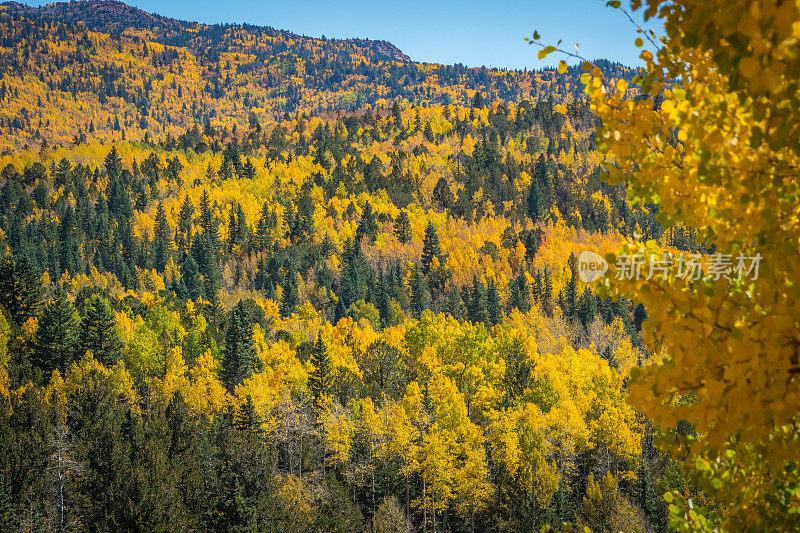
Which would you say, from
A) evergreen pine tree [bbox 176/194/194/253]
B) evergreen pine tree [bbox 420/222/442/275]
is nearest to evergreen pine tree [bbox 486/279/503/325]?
evergreen pine tree [bbox 420/222/442/275]

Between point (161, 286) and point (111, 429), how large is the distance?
83180 millimetres

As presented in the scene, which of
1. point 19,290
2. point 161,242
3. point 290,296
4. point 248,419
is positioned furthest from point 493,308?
point 161,242

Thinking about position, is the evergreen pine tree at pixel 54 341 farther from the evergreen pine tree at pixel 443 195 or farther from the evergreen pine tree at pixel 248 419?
the evergreen pine tree at pixel 443 195

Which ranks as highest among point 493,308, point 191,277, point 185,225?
point 185,225

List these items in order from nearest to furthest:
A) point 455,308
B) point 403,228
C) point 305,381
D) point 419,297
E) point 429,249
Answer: point 305,381
point 455,308
point 419,297
point 429,249
point 403,228

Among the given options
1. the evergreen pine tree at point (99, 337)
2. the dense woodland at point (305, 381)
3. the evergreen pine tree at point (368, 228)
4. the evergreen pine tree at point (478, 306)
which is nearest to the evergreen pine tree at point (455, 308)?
the dense woodland at point (305, 381)

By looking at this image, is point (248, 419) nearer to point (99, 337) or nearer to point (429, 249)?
point (99, 337)

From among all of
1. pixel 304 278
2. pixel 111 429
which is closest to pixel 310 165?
pixel 304 278

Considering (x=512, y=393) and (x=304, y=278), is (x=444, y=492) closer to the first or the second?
(x=512, y=393)

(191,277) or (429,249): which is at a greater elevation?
(429,249)

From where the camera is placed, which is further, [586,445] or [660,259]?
[586,445]

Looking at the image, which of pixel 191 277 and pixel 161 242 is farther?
pixel 161 242

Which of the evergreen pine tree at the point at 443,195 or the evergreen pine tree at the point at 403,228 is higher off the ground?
the evergreen pine tree at the point at 443,195

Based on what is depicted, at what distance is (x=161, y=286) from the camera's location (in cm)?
10500
